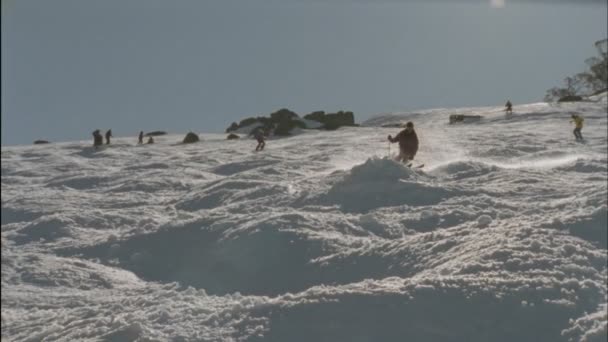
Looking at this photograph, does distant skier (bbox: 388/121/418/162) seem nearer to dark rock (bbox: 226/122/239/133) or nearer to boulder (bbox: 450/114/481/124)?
boulder (bbox: 450/114/481/124)

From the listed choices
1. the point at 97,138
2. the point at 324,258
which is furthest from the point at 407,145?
the point at 97,138

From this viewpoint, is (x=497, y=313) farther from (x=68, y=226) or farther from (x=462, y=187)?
(x=68, y=226)

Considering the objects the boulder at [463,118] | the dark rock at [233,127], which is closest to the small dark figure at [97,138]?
the dark rock at [233,127]

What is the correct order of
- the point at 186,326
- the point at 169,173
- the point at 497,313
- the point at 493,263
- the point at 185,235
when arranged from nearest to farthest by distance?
the point at 497,313 → the point at 186,326 → the point at 493,263 → the point at 185,235 → the point at 169,173

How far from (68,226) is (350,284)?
6112 mm

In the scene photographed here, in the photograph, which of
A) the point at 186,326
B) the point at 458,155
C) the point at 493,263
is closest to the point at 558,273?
the point at 493,263

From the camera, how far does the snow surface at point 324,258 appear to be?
468 centimetres

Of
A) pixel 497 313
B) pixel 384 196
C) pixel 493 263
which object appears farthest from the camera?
pixel 384 196

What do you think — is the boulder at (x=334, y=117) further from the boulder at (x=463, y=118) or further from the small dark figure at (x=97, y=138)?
the small dark figure at (x=97, y=138)

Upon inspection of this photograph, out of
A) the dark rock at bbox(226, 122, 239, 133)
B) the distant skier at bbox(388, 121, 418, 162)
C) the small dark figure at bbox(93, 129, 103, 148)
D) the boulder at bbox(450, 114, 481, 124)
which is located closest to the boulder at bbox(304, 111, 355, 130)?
the dark rock at bbox(226, 122, 239, 133)

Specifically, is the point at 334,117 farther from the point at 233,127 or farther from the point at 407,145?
the point at 407,145

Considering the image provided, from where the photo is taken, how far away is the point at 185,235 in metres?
8.38

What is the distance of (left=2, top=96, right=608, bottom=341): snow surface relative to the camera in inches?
184

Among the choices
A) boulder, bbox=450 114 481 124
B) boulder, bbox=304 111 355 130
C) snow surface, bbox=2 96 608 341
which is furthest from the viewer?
boulder, bbox=304 111 355 130
